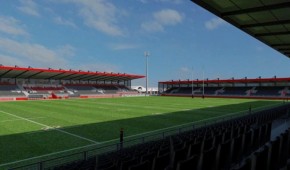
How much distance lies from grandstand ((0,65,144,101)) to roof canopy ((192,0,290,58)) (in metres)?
56.4

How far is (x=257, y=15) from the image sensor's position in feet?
34.3

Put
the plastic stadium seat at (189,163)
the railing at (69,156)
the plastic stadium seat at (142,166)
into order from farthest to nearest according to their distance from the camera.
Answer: the railing at (69,156), the plastic stadium seat at (142,166), the plastic stadium seat at (189,163)

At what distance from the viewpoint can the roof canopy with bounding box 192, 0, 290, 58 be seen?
30.2 feet

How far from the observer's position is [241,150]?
781cm

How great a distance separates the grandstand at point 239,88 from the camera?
68438 millimetres

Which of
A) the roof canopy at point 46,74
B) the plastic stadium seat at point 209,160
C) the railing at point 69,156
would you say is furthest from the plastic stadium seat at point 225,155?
the roof canopy at point 46,74

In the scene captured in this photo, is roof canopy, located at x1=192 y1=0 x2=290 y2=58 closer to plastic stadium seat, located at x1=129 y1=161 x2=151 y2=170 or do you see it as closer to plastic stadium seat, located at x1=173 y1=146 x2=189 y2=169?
plastic stadium seat, located at x1=173 y1=146 x2=189 y2=169

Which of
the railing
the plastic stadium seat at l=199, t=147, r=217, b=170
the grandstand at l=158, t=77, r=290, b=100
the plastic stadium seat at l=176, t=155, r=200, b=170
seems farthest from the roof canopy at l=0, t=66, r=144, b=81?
the plastic stadium seat at l=176, t=155, r=200, b=170

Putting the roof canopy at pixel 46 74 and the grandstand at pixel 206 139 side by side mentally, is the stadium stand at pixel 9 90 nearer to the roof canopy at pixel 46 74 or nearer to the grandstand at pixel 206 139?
the roof canopy at pixel 46 74

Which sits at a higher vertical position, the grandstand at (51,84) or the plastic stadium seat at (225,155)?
the grandstand at (51,84)

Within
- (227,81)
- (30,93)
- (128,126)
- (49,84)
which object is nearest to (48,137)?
(128,126)

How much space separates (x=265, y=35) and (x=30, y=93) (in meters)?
65.5

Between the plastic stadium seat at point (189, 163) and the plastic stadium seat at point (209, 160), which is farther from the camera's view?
the plastic stadium seat at point (209, 160)

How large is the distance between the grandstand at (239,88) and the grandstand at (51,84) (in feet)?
55.2
